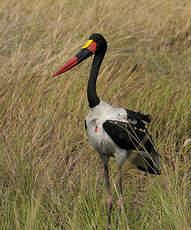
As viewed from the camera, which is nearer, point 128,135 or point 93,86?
point 128,135

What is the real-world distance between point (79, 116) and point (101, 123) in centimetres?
95

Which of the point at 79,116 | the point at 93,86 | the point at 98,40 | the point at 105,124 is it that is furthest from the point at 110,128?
the point at 79,116

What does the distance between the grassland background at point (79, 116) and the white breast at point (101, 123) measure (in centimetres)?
25

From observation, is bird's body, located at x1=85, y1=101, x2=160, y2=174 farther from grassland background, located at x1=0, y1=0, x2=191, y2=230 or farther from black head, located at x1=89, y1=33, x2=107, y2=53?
black head, located at x1=89, y1=33, x2=107, y2=53

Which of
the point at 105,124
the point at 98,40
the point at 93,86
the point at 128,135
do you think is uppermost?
the point at 98,40

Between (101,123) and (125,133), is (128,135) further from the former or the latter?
(101,123)

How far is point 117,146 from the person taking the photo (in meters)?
3.58

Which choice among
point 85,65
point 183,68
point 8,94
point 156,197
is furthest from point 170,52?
point 156,197

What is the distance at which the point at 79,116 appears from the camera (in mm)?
4391

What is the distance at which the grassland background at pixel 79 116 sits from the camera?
10.6 feet

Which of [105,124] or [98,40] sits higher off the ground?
[98,40]

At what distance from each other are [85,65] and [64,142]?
1530mm

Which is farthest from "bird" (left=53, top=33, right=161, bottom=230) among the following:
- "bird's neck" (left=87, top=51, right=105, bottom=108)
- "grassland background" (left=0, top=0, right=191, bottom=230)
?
"grassland background" (left=0, top=0, right=191, bottom=230)

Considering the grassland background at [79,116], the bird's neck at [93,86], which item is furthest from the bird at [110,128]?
the grassland background at [79,116]
